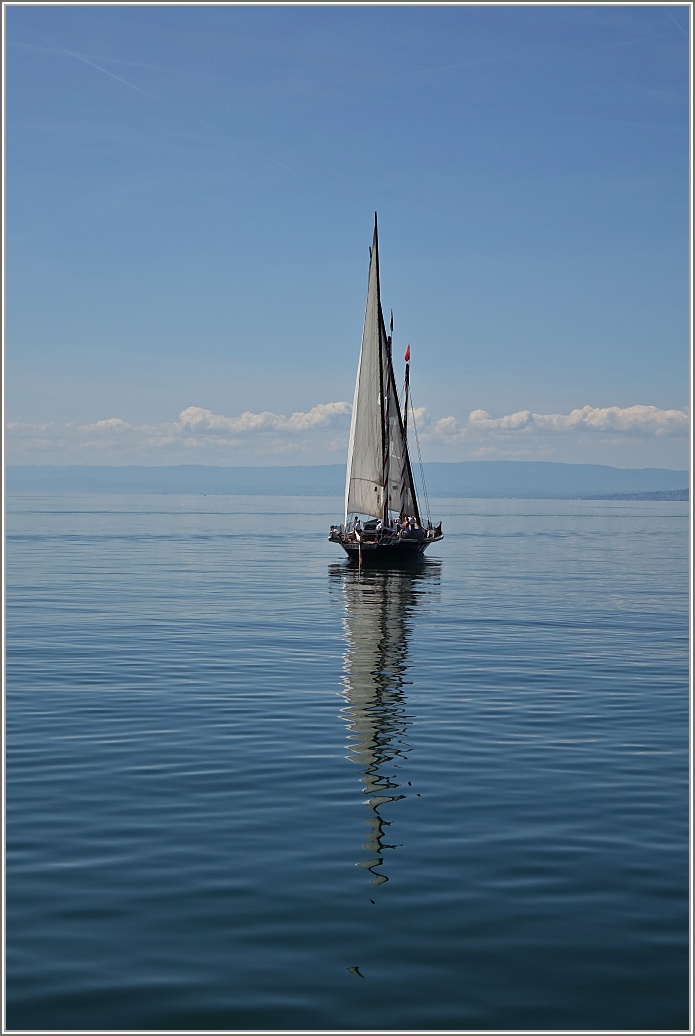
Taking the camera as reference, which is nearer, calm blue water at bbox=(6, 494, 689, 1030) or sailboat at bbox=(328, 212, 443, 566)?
calm blue water at bbox=(6, 494, 689, 1030)

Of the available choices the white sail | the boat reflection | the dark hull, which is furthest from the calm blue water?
the white sail

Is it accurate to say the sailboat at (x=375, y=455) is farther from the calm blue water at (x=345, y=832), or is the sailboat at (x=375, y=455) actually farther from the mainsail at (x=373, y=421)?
the calm blue water at (x=345, y=832)

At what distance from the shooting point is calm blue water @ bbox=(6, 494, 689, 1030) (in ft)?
37.9

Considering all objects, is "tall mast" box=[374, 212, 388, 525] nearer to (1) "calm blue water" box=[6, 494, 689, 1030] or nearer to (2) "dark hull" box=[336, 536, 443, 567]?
(2) "dark hull" box=[336, 536, 443, 567]

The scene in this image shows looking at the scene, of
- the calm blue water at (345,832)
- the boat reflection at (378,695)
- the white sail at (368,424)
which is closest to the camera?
the calm blue water at (345,832)

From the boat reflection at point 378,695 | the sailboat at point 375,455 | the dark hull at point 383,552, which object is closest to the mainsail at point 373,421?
the sailboat at point 375,455

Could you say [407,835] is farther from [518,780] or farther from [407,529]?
[407,529]

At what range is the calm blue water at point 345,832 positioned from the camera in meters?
11.5

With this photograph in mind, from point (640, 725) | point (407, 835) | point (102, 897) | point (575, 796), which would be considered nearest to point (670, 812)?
point (575, 796)

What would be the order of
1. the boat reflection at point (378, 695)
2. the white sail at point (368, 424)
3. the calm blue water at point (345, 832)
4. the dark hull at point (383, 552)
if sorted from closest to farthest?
the calm blue water at point (345, 832)
the boat reflection at point (378, 695)
the white sail at point (368, 424)
the dark hull at point (383, 552)

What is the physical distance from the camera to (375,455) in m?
84.9

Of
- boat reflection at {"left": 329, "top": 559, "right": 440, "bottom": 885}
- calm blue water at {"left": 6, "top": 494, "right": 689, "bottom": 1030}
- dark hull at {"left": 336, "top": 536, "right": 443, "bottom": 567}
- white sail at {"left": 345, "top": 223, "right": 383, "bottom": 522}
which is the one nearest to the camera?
calm blue water at {"left": 6, "top": 494, "right": 689, "bottom": 1030}

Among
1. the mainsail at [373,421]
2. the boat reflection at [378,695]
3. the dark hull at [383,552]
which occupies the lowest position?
the boat reflection at [378,695]

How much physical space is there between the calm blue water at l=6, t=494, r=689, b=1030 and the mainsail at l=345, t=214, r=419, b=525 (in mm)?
42466
